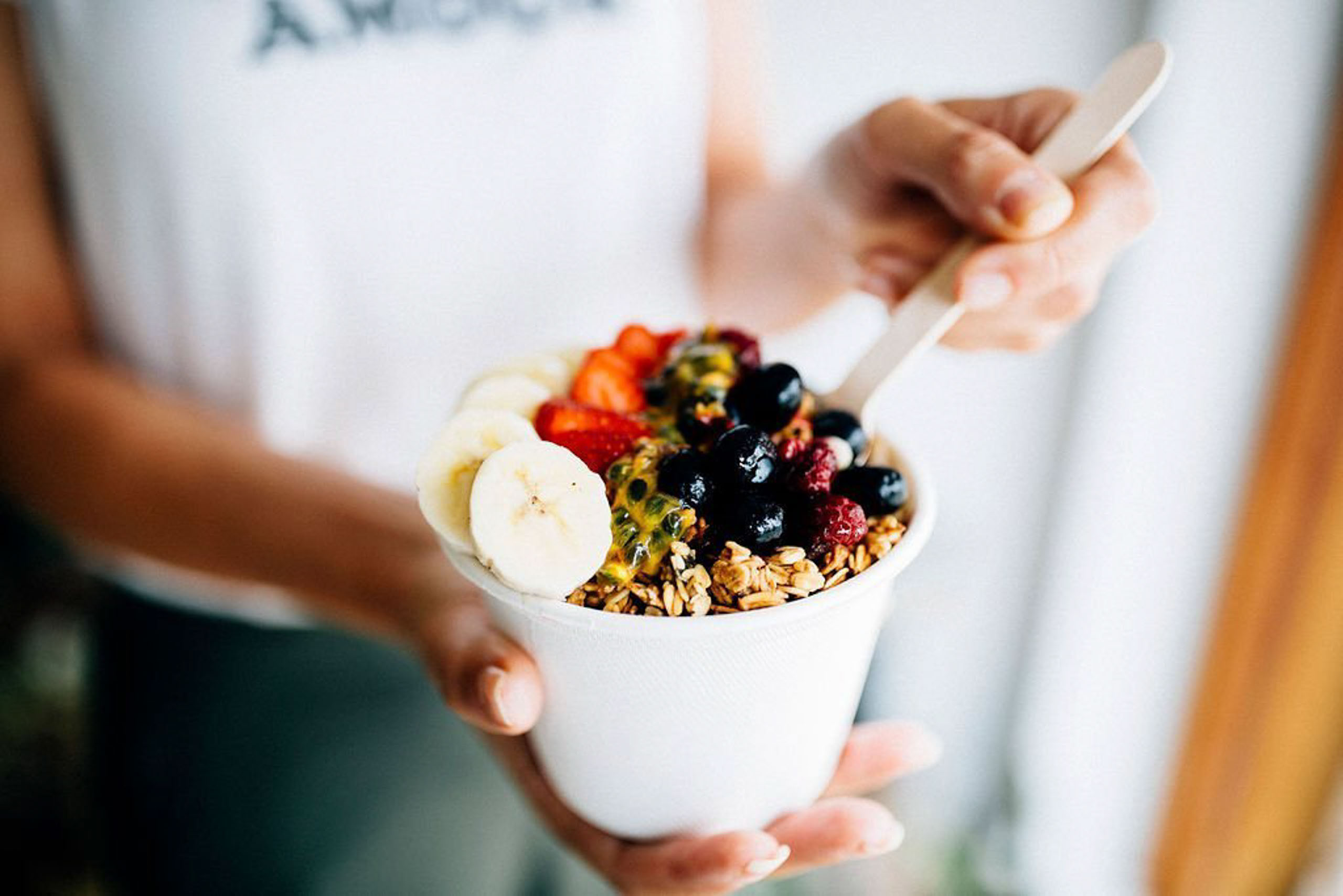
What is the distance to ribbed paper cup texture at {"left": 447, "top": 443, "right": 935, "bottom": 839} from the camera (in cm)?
56

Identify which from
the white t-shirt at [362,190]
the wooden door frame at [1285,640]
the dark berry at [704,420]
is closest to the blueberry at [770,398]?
the dark berry at [704,420]

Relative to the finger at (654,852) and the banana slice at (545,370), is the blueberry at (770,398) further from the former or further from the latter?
the finger at (654,852)

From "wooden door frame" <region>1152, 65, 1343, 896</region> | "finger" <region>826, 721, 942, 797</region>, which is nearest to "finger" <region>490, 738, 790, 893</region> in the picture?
"finger" <region>826, 721, 942, 797</region>

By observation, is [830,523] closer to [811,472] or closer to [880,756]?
[811,472]

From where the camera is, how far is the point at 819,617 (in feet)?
1.87

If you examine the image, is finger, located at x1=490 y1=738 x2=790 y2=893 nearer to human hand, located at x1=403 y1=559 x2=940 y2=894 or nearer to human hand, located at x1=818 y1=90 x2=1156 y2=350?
human hand, located at x1=403 y1=559 x2=940 y2=894

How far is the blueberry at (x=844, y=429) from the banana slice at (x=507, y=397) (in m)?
0.18

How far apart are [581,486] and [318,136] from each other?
0.64 metres

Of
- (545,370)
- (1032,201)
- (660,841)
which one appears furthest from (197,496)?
(1032,201)

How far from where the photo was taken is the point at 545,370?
27.6 inches

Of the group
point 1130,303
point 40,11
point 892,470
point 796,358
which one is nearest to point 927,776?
point 796,358

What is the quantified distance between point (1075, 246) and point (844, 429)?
199 millimetres

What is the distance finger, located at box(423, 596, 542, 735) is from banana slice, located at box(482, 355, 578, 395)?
17cm

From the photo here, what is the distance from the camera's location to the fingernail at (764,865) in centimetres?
59
